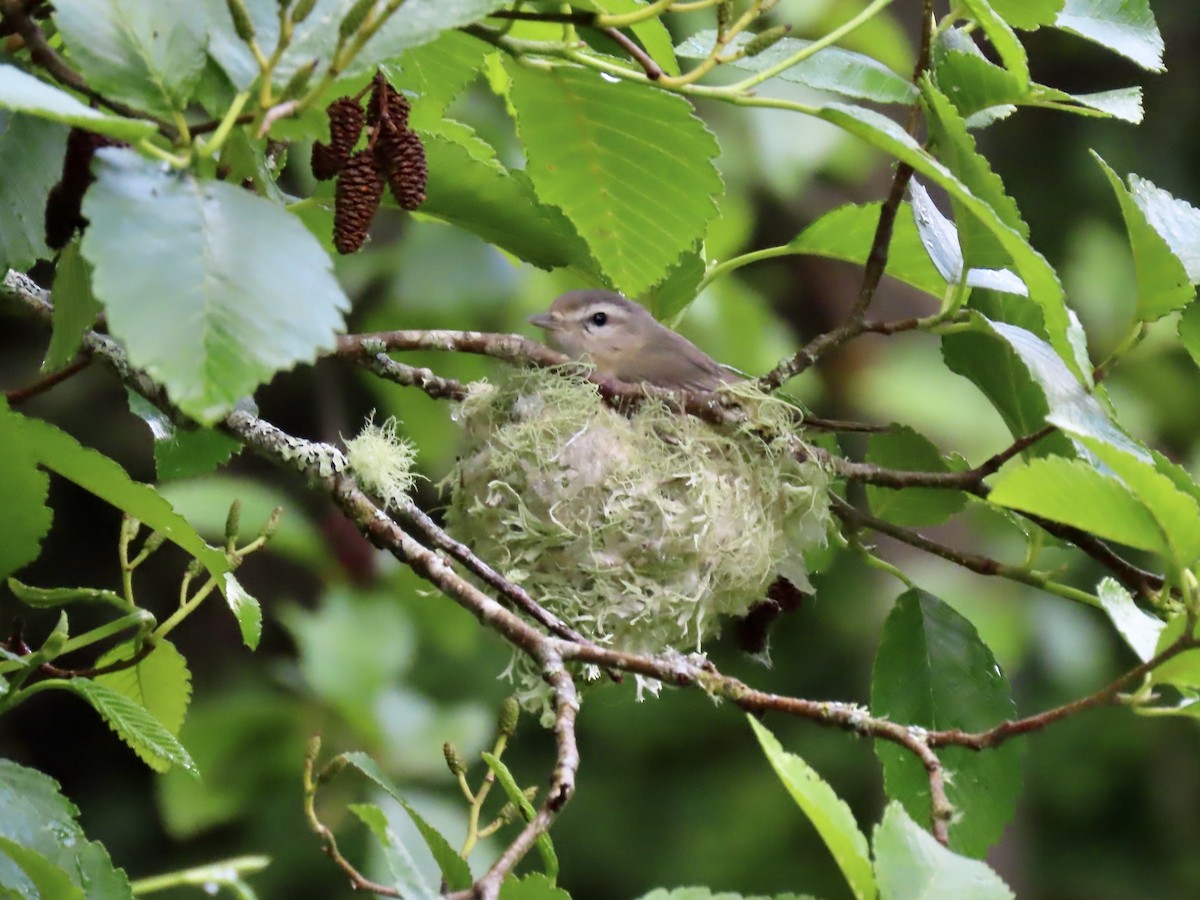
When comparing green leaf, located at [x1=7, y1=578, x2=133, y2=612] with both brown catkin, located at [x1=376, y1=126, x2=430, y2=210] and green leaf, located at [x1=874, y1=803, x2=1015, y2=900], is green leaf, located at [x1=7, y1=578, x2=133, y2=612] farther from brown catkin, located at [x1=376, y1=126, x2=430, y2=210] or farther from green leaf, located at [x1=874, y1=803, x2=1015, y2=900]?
green leaf, located at [x1=874, y1=803, x2=1015, y2=900]

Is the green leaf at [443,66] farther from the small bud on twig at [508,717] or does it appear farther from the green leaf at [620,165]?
the small bud on twig at [508,717]

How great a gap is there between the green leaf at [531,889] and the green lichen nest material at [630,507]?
959 millimetres

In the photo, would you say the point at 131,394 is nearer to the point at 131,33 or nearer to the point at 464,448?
the point at 464,448

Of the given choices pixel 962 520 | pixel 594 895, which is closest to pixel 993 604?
pixel 962 520

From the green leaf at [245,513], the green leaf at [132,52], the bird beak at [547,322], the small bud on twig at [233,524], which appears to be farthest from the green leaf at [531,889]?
the green leaf at [245,513]

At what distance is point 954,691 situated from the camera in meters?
2.21

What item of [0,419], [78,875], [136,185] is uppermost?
[136,185]

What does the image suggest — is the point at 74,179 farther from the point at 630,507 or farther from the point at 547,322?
the point at 547,322

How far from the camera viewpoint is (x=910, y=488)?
7.59 feet

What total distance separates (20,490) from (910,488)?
4.44 ft

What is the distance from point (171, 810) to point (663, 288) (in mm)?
2160

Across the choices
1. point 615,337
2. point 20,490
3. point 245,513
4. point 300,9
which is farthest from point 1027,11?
point 245,513

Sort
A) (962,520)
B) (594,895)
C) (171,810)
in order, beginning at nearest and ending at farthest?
1. (171,810)
2. (962,520)
3. (594,895)

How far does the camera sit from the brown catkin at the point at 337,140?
5.14 feet
